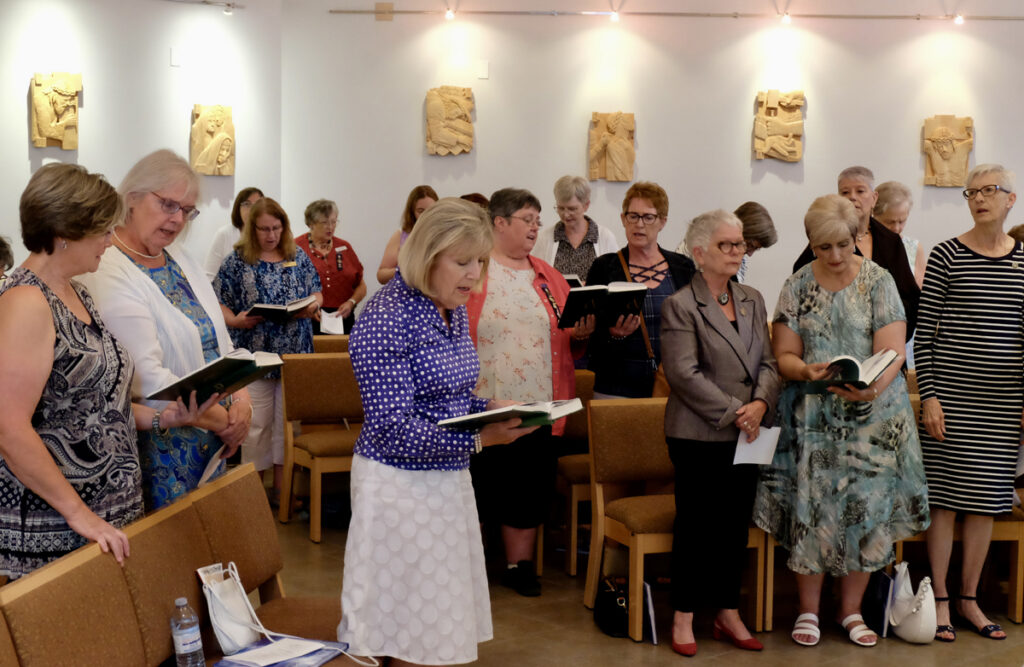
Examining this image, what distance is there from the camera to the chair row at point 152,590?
2145mm

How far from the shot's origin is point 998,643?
167 inches

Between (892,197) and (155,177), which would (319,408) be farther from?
(892,197)

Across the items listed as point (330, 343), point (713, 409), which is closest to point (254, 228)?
point (330, 343)

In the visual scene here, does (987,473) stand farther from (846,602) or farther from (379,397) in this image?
(379,397)

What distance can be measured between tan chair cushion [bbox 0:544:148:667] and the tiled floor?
5.98 feet

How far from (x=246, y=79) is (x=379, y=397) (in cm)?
621

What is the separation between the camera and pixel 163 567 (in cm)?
267

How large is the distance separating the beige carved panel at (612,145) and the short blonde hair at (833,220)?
5045 millimetres

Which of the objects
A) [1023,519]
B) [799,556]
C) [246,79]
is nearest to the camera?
[799,556]

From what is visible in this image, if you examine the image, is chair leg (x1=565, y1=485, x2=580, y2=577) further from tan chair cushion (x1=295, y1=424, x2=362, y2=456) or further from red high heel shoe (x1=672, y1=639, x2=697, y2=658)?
tan chair cushion (x1=295, y1=424, x2=362, y2=456)

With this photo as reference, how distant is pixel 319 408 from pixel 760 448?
8.78 feet

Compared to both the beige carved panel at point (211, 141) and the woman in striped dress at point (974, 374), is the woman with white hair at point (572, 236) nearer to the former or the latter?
the woman in striped dress at point (974, 374)

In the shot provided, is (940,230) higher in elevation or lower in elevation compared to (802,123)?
lower

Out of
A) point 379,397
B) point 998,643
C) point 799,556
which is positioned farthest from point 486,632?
point 998,643
